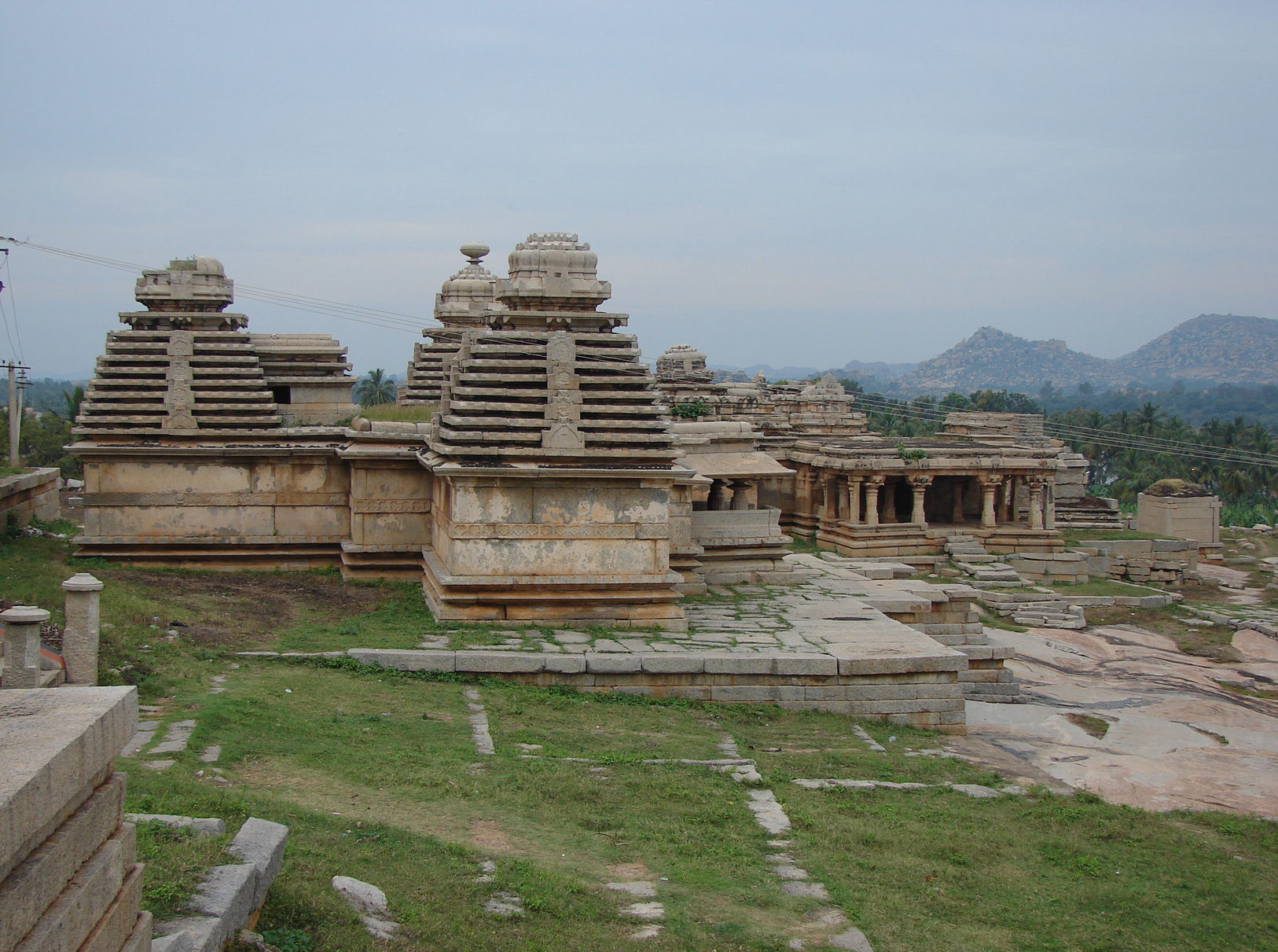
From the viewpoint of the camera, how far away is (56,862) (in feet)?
12.3

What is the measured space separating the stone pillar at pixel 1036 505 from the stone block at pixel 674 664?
69.7ft

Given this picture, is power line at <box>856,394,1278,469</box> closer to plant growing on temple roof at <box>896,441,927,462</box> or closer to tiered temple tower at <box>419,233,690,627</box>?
plant growing on temple roof at <box>896,441,927,462</box>

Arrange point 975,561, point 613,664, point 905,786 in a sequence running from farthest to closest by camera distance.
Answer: point 975,561
point 613,664
point 905,786

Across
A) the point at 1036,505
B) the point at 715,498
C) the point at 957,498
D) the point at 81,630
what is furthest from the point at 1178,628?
the point at 81,630

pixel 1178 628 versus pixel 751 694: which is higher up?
pixel 751 694

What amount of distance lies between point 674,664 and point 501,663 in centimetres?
187

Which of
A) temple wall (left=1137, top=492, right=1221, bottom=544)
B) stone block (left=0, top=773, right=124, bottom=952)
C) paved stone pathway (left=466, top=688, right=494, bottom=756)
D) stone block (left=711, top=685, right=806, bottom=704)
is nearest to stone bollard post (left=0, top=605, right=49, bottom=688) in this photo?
paved stone pathway (left=466, top=688, right=494, bottom=756)

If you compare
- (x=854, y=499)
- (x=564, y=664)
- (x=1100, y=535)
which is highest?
(x=854, y=499)

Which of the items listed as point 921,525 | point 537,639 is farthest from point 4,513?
point 921,525

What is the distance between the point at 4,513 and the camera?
52.4 ft

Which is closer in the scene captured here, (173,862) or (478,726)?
(173,862)

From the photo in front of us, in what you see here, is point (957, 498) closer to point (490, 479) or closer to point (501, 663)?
point (490, 479)

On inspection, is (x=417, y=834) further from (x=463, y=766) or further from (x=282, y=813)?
(x=463, y=766)

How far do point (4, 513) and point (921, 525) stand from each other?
2182 centimetres
